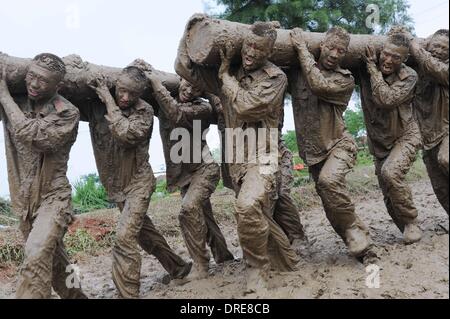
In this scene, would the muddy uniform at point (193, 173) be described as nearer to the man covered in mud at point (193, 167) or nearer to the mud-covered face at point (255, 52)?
the man covered in mud at point (193, 167)

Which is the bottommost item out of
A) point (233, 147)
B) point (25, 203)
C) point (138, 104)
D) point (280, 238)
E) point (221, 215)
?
point (221, 215)

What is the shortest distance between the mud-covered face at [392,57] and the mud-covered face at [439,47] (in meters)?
0.32

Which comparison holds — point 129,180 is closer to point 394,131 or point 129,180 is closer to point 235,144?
point 235,144

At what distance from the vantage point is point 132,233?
6.13m

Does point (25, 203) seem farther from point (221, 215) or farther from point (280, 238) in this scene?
point (221, 215)

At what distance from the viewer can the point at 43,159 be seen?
575 cm

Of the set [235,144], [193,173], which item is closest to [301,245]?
[193,173]


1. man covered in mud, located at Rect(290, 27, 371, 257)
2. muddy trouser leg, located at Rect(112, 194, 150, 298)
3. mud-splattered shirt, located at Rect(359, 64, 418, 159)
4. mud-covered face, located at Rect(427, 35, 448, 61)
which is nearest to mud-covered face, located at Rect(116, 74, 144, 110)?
muddy trouser leg, located at Rect(112, 194, 150, 298)

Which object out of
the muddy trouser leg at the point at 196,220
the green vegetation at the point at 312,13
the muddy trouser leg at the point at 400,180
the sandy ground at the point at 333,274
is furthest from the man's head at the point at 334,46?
the green vegetation at the point at 312,13

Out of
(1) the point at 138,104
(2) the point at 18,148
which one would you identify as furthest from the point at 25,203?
(1) the point at 138,104

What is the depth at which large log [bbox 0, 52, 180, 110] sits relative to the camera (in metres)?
5.85

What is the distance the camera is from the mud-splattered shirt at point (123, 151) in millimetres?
6297

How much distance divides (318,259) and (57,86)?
3.57 meters

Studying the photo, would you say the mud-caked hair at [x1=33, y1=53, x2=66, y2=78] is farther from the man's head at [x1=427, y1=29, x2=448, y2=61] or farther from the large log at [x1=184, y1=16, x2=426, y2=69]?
the man's head at [x1=427, y1=29, x2=448, y2=61]
